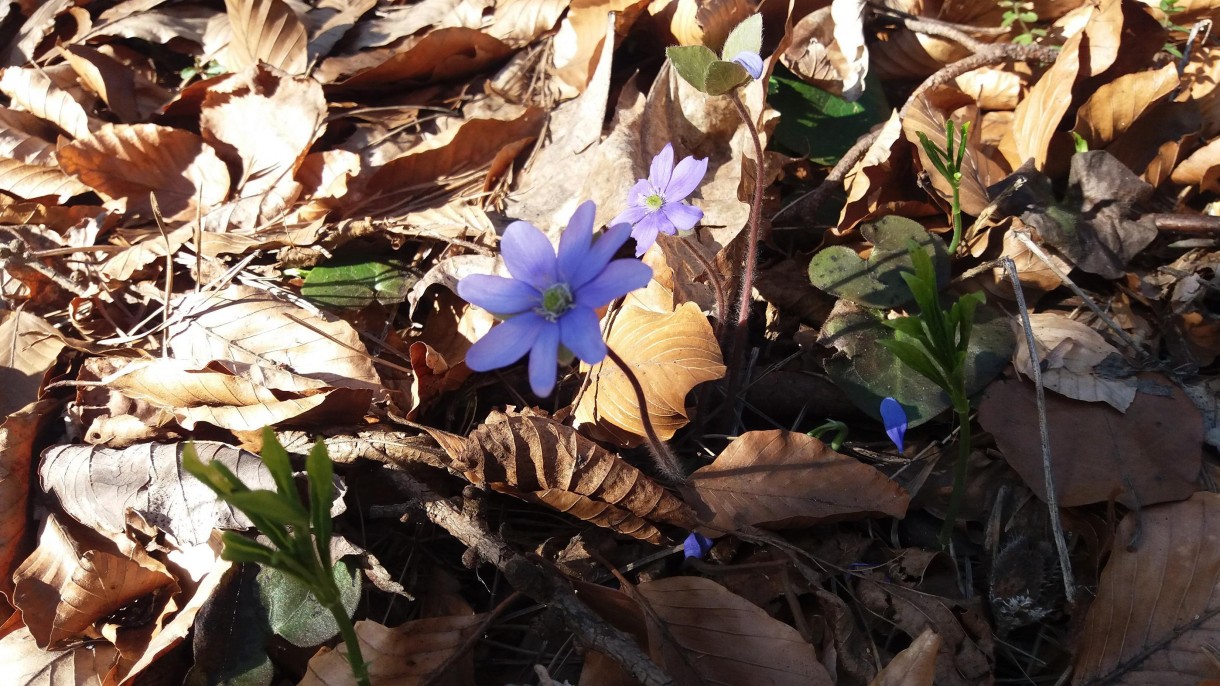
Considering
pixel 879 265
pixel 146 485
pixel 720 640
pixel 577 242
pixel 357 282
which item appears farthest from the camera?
pixel 357 282

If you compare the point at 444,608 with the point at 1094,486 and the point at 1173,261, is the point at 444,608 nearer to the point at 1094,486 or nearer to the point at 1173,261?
the point at 1094,486

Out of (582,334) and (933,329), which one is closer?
(582,334)

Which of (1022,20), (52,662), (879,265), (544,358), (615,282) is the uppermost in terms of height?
(1022,20)

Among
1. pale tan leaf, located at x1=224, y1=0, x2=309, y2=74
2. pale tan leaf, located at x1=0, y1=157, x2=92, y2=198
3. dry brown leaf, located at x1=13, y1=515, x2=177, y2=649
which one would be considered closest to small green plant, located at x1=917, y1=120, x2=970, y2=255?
dry brown leaf, located at x1=13, y1=515, x2=177, y2=649

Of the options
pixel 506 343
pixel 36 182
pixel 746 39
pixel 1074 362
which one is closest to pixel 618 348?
pixel 506 343

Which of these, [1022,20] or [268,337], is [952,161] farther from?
[268,337]

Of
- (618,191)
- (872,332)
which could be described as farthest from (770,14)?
(872,332)

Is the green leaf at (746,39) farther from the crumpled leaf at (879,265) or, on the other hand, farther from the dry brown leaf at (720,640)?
the dry brown leaf at (720,640)
